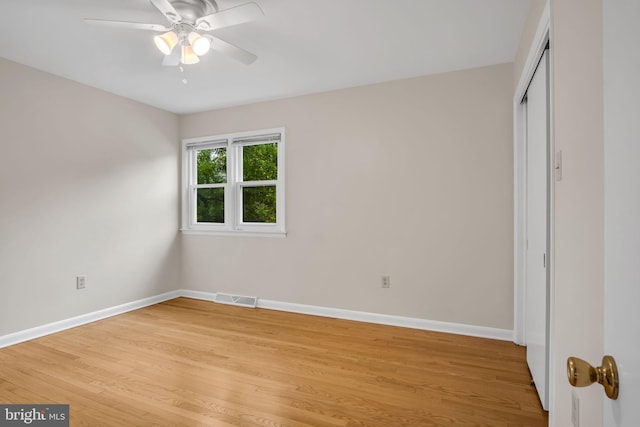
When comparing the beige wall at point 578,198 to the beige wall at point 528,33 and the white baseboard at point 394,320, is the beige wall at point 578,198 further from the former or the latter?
the white baseboard at point 394,320

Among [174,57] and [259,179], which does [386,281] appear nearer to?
[259,179]

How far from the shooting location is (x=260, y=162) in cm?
417

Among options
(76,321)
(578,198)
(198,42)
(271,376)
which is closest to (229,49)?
(198,42)

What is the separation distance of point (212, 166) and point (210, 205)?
1.79 ft

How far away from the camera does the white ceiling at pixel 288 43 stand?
219cm

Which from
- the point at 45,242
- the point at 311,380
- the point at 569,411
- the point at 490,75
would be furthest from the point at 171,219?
the point at 569,411

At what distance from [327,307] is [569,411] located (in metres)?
2.57

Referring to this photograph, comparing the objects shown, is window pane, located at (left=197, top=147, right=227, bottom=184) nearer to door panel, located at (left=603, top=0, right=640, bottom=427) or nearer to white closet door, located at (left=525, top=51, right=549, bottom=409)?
white closet door, located at (left=525, top=51, right=549, bottom=409)

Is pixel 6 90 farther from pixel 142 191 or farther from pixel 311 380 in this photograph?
pixel 311 380

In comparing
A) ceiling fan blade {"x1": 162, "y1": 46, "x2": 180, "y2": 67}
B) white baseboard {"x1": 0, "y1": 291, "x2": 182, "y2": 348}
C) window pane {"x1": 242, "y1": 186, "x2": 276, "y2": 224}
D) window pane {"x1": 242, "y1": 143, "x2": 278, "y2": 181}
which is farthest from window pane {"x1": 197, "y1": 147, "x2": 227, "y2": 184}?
ceiling fan blade {"x1": 162, "y1": 46, "x2": 180, "y2": 67}

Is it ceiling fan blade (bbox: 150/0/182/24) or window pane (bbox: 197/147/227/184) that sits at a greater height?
ceiling fan blade (bbox: 150/0/182/24)

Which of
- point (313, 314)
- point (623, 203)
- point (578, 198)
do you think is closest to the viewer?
point (623, 203)

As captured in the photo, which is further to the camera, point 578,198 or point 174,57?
point 174,57

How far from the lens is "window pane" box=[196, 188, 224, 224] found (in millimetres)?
4488
